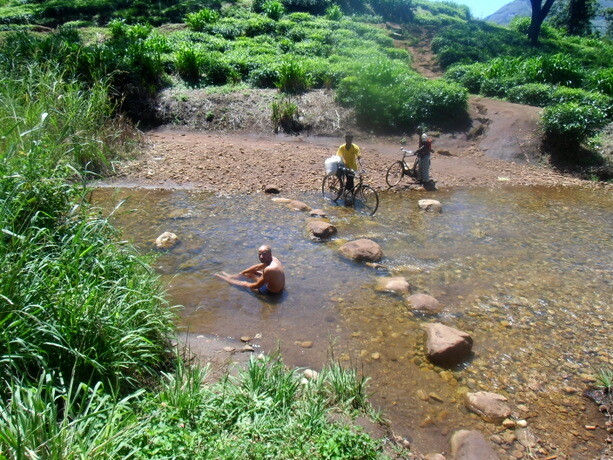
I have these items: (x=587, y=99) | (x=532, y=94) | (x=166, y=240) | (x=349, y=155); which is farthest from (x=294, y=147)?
(x=587, y=99)

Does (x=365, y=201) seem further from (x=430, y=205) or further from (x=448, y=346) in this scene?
(x=448, y=346)

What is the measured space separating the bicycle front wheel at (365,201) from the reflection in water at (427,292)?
26 centimetres

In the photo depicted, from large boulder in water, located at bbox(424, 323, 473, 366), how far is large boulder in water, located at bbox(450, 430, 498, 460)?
1.13 metres

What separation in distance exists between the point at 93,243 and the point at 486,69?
1991 cm

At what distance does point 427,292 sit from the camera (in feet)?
24.3

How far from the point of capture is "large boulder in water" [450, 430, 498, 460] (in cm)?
433

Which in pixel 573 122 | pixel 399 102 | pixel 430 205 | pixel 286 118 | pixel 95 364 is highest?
pixel 573 122

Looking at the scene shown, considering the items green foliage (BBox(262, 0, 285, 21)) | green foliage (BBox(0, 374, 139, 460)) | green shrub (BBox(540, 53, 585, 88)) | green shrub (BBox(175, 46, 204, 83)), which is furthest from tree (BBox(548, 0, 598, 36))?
green foliage (BBox(0, 374, 139, 460))

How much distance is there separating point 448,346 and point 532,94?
15.3 meters

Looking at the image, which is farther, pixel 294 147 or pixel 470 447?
pixel 294 147

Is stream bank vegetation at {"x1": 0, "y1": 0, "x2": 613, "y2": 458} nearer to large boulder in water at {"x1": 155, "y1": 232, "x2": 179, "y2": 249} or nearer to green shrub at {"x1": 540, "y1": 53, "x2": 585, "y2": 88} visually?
large boulder in water at {"x1": 155, "y1": 232, "x2": 179, "y2": 249}

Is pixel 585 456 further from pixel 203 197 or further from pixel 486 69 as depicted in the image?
pixel 486 69

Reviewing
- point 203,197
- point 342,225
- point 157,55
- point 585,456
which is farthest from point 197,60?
point 585,456

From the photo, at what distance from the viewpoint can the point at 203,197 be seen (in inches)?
448
